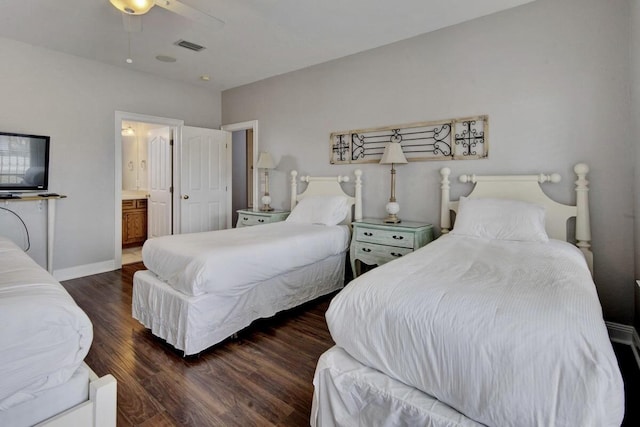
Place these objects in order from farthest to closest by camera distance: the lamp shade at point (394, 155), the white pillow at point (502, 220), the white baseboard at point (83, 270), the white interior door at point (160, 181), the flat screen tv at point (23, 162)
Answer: the white interior door at point (160, 181) < the white baseboard at point (83, 270) < the flat screen tv at point (23, 162) < the lamp shade at point (394, 155) < the white pillow at point (502, 220)

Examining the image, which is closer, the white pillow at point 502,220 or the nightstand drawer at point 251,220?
the white pillow at point 502,220

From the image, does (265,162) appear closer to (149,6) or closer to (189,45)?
(189,45)

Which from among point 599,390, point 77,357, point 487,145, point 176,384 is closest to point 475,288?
point 599,390

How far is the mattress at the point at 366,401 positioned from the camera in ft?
3.88

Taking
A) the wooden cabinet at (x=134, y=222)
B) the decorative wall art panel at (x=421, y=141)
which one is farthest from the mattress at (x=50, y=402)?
the wooden cabinet at (x=134, y=222)

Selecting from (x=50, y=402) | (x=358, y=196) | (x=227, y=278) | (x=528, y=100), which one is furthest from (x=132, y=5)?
(x=528, y=100)

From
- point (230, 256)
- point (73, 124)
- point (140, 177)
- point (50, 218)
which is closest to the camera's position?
point (230, 256)

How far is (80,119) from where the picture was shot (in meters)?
4.09

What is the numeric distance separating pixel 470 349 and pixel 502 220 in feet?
5.64

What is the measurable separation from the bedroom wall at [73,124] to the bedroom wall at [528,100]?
112 inches

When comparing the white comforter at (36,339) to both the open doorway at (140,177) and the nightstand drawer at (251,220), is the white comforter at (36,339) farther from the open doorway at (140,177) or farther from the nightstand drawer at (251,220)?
the open doorway at (140,177)

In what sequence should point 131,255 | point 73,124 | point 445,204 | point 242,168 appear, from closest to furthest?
point 445,204, point 73,124, point 131,255, point 242,168

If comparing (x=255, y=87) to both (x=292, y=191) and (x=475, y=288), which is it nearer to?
(x=292, y=191)

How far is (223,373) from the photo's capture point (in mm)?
2090
